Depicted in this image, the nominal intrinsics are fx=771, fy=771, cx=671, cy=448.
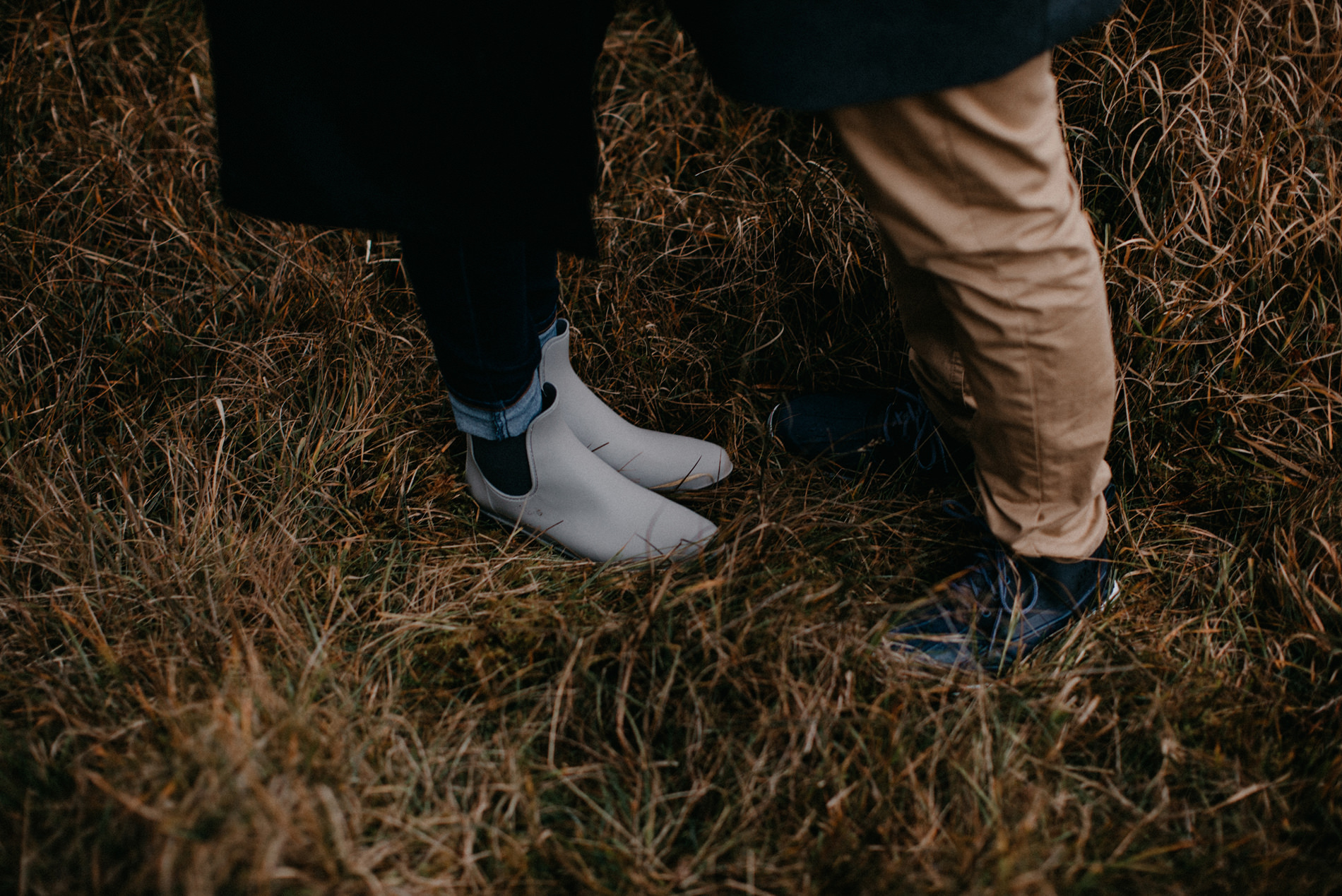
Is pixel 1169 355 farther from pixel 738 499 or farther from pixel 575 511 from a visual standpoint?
pixel 575 511

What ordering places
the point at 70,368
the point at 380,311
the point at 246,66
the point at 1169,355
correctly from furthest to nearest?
1. the point at 380,311
2. the point at 70,368
3. the point at 1169,355
4. the point at 246,66

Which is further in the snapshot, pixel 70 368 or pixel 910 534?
pixel 70 368

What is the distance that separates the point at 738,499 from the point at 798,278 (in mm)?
603

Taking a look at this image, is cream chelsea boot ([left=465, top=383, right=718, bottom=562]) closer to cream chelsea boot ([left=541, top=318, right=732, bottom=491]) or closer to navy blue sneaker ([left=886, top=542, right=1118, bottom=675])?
cream chelsea boot ([left=541, top=318, right=732, bottom=491])

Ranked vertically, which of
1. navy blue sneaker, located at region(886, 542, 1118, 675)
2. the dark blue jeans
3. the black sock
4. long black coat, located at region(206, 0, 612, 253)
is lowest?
navy blue sneaker, located at region(886, 542, 1118, 675)

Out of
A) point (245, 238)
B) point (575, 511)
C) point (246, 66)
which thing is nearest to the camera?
point (246, 66)

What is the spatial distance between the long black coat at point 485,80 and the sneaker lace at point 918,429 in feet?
2.57

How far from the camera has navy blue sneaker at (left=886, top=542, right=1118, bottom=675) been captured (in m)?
1.23

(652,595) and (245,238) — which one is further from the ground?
(245,238)

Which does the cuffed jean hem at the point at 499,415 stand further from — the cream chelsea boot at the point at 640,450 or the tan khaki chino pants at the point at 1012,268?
the tan khaki chino pants at the point at 1012,268

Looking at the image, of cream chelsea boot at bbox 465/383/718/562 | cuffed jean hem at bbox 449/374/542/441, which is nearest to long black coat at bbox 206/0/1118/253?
cuffed jean hem at bbox 449/374/542/441

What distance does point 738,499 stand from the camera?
156 cm

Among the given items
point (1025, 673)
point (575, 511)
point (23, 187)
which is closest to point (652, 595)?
point (575, 511)

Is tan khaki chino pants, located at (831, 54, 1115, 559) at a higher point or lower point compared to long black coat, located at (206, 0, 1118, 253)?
lower
